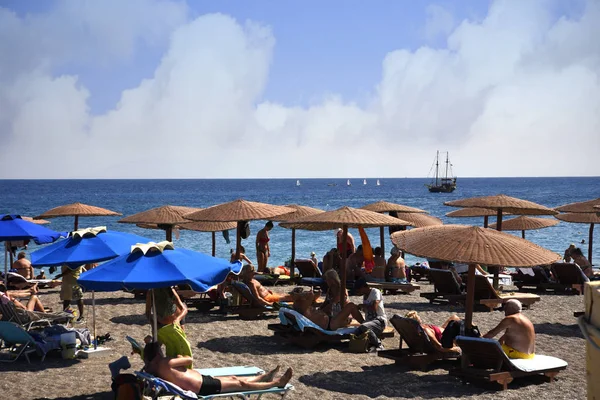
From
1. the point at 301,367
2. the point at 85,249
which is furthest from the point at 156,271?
the point at 85,249

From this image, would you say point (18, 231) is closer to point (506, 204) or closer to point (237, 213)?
point (237, 213)

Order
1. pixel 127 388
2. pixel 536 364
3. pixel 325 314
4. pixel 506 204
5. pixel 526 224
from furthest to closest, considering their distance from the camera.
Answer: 1. pixel 526 224
2. pixel 506 204
3. pixel 325 314
4. pixel 536 364
5. pixel 127 388

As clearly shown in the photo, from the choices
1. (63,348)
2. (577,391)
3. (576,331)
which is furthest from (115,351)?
(576,331)

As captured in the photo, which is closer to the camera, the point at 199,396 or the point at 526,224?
the point at 199,396

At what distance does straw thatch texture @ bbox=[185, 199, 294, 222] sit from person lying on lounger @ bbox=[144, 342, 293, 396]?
269 inches

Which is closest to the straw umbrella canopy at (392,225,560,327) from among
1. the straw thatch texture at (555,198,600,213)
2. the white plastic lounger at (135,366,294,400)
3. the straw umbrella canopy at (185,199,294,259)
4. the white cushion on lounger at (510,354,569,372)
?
the white cushion on lounger at (510,354,569,372)

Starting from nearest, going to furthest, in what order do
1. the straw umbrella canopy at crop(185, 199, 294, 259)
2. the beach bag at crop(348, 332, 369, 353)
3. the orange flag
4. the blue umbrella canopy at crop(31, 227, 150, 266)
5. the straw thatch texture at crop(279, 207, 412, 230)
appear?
the blue umbrella canopy at crop(31, 227, 150, 266) < the beach bag at crop(348, 332, 369, 353) < the straw thatch texture at crop(279, 207, 412, 230) < the straw umbrella canopy at crop(185, 199, 294, 259) < the orange flag

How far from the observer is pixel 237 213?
Result: 1422 cm

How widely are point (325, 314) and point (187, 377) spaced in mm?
3896

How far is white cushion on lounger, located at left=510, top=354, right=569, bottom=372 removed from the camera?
8.13 m

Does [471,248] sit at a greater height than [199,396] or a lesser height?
greater

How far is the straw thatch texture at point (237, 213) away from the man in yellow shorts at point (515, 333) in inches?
255

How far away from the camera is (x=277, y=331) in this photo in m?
10.7

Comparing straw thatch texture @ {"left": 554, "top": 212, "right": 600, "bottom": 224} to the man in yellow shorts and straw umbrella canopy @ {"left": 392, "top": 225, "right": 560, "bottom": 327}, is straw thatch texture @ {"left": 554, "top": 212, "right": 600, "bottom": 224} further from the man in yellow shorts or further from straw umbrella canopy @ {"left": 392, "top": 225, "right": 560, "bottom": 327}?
the man in yellow shorts
